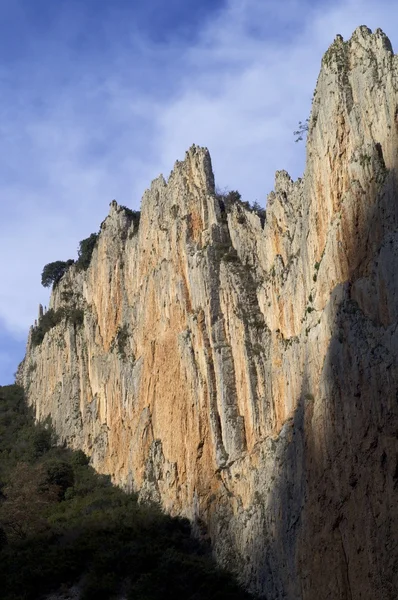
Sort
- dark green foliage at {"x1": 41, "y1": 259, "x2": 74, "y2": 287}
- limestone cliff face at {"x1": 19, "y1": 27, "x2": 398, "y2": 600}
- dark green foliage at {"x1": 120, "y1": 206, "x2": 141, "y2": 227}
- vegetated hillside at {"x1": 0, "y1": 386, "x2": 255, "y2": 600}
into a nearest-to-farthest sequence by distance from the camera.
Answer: limestone cliff face at {"x1": 19, "y1": 27, "x2": 398, "y2": 600} → vegetated hillside at {"x1": 0, "y1": 386, "x2": 255, "y2": 600} → dark green foliage at {"x1": 120, "y1": 206, "x2": 141, "y2": 227} → dark green foliage at {"x1": 41, "y1": 259, "x2": 74, "y2": 287}

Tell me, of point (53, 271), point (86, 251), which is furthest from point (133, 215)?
point (53, 271)

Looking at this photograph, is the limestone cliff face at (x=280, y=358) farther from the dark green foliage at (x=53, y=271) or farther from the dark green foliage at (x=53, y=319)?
the dark green foliage at (x=53, y=271)

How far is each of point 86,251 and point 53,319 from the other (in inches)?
207

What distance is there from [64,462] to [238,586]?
2362 cm

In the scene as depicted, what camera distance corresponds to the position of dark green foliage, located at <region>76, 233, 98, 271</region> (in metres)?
72.2

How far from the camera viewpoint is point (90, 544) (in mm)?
43812

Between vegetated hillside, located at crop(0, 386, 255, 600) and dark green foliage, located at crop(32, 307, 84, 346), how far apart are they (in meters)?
12.2

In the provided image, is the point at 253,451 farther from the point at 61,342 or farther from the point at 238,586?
the point at 61,342

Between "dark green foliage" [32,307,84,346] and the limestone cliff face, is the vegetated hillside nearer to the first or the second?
the limestone cliff face

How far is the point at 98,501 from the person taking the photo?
Result: 5034cm

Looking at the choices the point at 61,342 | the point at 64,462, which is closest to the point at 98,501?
the point at 64,462

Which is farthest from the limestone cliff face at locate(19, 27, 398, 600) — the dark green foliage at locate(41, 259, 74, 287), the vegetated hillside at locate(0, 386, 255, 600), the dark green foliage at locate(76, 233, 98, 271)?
the dark green foliage at locate(41, 259, 74, 287)

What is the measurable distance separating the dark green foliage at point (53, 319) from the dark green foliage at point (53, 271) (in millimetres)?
6461

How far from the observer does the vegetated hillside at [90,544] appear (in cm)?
3897
